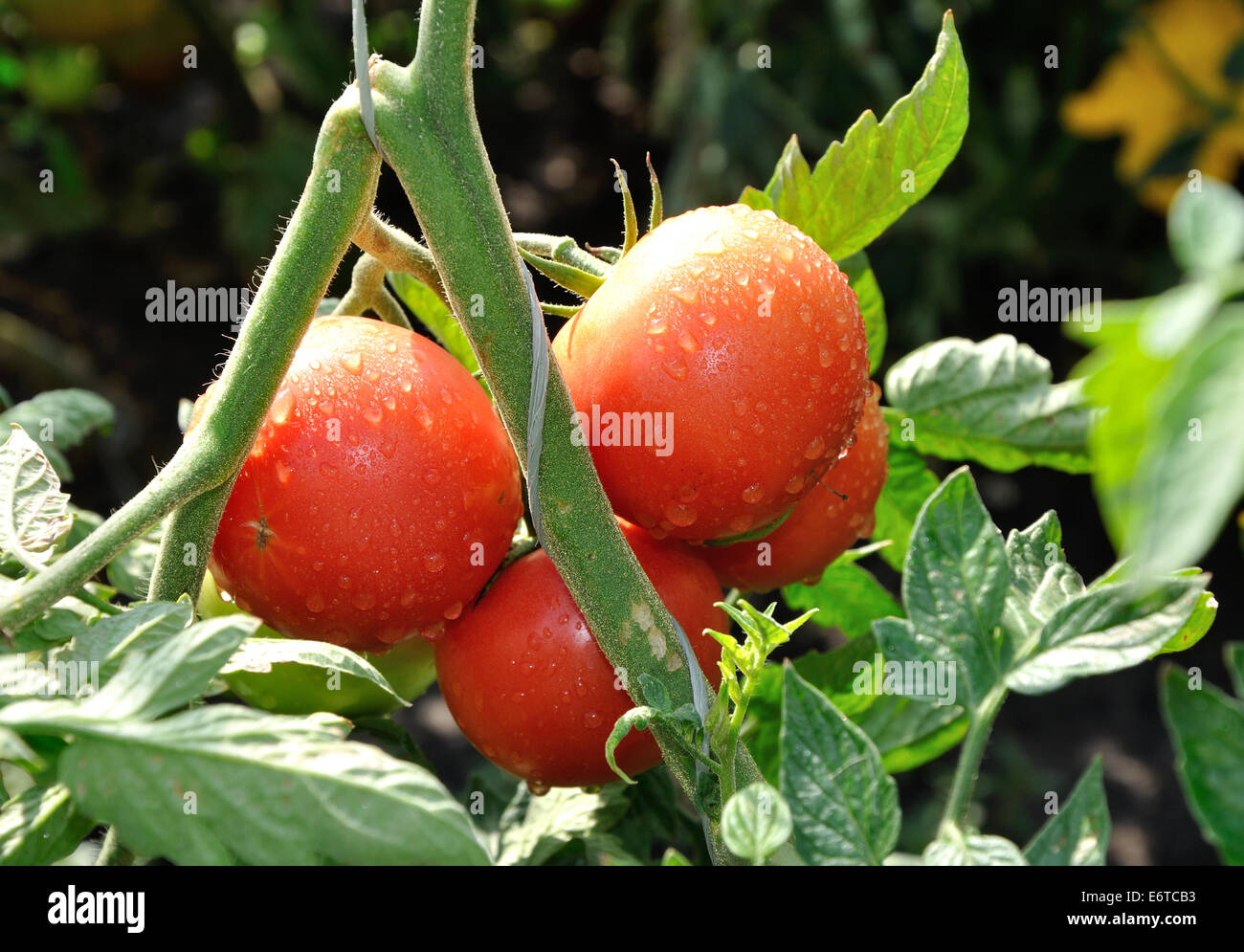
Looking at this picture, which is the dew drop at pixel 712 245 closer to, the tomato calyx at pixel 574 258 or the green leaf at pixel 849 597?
the tomato calyx at pixel 574 258

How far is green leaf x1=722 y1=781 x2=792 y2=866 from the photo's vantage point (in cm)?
33

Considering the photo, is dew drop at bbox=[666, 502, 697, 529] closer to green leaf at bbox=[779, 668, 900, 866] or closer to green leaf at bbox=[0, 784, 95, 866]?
green leaf at bbox=[779, 668, 900, 866]

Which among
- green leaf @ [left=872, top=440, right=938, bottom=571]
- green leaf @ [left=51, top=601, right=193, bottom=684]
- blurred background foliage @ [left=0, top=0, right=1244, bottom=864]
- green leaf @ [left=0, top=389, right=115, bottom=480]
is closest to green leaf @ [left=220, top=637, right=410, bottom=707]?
green leaf @ [left=51, top=601, right=193, bottom=684]

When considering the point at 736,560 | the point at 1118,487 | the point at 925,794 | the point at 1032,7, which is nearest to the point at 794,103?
the point at 1032,7

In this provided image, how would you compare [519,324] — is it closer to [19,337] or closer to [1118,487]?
[1118,487]

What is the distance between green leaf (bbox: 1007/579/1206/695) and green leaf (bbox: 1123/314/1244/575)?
16 cm

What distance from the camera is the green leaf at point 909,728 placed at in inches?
22.9

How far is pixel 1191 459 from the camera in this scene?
8.4 inches

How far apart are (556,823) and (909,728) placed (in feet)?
0.62

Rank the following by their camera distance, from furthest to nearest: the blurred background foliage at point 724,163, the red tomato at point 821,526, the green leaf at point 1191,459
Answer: the blurred background foliage at point 724,163
the red tomato at point 821,526
the green leaf at point 1191,459

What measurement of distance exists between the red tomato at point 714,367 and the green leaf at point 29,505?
0.21m

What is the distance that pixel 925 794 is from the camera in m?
1.54

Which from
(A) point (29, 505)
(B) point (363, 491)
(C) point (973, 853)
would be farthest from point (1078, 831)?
(A) point (29, 505)

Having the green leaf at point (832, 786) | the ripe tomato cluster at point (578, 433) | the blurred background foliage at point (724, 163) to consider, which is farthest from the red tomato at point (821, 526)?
the blurred background foliage at point (724, 163)
